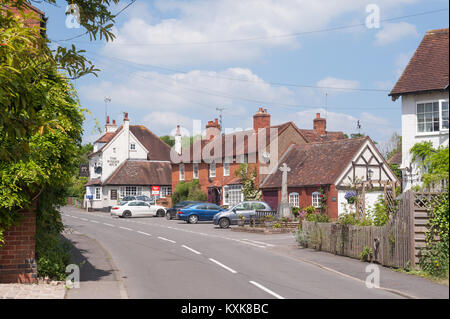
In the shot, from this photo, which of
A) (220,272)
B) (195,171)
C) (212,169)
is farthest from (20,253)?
(195,171)

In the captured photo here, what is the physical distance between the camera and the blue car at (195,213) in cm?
3800

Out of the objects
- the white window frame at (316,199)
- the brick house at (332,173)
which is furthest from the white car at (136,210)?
the white window frame at (316,199)

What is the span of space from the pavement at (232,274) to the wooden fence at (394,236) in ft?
1.55

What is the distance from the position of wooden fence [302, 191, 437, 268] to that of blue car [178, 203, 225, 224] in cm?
1990

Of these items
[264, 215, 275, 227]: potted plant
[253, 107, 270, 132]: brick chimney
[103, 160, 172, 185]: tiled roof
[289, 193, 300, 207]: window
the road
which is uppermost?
[253, 107, 270, 132]: brick chimney

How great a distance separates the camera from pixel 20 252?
11.5m

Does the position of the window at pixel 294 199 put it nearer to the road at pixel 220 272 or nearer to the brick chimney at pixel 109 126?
the road at pixel 220 272

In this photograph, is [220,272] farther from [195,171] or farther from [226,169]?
[195,171]

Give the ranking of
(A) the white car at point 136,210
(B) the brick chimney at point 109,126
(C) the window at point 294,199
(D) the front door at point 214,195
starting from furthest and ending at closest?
(B) the brick chimney at point 109,126 → (D) the front door at point 214,195 → (A) the white car at point 136,210 → (C) the window at point 294,199

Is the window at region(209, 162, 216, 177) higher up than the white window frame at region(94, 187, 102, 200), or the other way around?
the window at region(209, 162, 216, 177)

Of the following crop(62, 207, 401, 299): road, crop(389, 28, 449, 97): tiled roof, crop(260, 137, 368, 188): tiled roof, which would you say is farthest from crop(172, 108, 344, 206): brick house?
crop(62, 207, 401, 299): road

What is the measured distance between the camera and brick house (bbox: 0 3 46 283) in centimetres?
1142

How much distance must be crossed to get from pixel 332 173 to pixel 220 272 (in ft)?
85.7

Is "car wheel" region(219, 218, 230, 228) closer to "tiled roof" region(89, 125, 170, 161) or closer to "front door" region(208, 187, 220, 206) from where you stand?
"front door" region(208, 187, 220, 206)
